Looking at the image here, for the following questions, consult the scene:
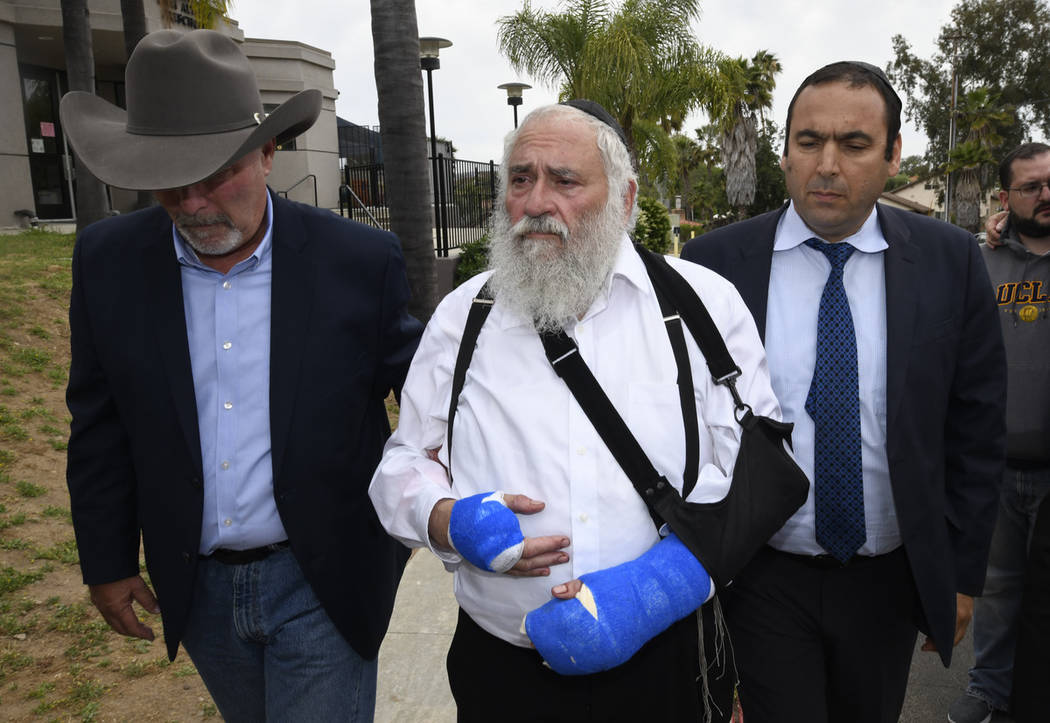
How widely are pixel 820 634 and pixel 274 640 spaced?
5.51 ft

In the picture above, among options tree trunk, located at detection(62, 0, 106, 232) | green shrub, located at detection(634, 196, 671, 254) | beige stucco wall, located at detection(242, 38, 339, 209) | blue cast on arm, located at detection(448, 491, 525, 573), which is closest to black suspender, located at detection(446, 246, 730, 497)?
blue cast on arm, located at detection(448, 491, 525, 573)

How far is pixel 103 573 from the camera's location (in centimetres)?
246

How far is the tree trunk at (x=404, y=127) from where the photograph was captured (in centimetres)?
649

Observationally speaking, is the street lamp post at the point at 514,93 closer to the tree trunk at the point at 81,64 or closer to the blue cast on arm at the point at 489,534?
the tree trunk at the point at 81,64

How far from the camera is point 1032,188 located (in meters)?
3.65

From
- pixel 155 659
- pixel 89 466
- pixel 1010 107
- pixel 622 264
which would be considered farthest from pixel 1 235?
pixel 1010 107

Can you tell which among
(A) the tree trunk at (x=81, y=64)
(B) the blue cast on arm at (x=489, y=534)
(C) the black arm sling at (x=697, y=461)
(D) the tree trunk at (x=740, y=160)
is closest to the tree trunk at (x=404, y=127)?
(C) the black arm sling at (x=697, y=461)

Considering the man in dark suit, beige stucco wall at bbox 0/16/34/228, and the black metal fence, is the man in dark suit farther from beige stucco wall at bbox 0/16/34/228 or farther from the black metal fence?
beige stucco wall at bbox 0/16/34/228

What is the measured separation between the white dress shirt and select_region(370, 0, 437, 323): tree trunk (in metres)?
4.86

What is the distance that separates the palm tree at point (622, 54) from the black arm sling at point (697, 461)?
18158 mm

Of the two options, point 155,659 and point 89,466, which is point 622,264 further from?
point 155,659

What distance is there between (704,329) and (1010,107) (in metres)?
52.7

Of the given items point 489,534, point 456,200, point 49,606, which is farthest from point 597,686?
point 456,200

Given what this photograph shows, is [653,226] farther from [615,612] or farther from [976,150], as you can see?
[976,150]
